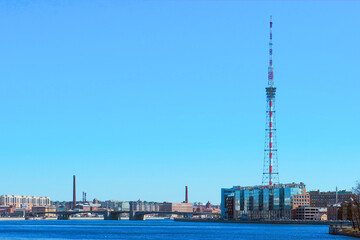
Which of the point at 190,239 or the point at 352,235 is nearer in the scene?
the point at 352,235

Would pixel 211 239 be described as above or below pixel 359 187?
below

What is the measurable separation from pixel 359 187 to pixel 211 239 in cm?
3096

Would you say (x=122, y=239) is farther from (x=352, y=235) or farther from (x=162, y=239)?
(x=352, y=235)

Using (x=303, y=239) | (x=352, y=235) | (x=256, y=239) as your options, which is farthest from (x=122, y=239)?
(x=352, y=235)

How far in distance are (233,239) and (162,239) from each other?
14.0 metres

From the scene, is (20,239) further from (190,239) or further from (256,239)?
(256,239)

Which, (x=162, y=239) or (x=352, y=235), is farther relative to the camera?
(x=162, y=239)

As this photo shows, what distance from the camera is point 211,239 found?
137m

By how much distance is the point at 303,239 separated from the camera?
13138 cm

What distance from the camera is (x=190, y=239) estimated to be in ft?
446

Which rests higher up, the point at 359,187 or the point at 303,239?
the point at 359,187

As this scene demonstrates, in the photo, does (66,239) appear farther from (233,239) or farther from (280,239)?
(280,239)

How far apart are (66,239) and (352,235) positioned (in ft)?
181

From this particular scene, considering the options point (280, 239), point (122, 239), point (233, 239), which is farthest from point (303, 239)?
point (122, 239)
